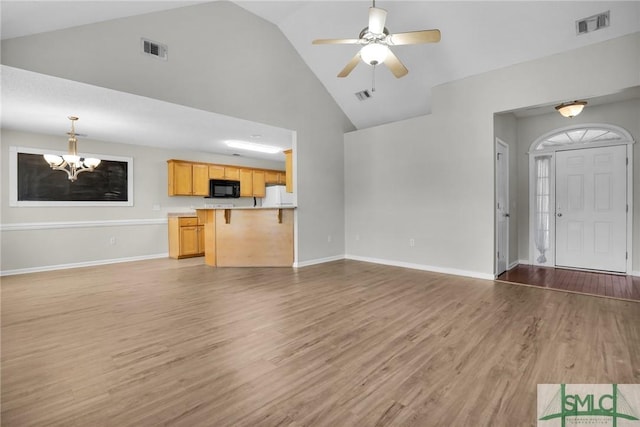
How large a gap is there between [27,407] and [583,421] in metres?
3.04

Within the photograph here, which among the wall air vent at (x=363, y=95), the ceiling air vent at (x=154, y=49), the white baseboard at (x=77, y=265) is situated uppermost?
the wall air vent at (x=363, y=95)

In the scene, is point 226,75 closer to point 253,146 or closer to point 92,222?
point 253,146

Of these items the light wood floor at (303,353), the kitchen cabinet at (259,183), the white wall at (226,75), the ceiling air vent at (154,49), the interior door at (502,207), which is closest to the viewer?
the light wood floor at (303,353)

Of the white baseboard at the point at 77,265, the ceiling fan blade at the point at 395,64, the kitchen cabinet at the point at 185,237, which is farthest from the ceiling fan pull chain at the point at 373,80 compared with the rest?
the white baseboard at the point at 77,265

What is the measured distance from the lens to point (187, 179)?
6.93m

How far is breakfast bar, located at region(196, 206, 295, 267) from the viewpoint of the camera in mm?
5496

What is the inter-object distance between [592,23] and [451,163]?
2.19m

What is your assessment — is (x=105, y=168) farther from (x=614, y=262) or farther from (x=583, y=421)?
(x=614, y=262)

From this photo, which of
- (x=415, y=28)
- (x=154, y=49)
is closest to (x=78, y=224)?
(x=154, y=49)

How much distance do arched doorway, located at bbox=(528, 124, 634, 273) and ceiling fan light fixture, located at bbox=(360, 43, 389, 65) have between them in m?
4.29

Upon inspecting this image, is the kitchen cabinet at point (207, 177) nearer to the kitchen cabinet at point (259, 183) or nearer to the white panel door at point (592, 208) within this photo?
the kitchen cabinet at point (259, 183)

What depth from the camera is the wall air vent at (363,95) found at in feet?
18.3

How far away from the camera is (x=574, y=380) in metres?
1.88

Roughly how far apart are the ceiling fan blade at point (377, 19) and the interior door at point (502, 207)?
2.96 m
